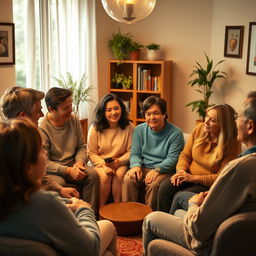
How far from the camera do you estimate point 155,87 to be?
5.66 meters

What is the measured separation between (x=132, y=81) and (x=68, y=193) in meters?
3.16

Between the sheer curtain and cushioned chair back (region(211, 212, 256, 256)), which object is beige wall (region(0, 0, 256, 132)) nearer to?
the sheer curtain

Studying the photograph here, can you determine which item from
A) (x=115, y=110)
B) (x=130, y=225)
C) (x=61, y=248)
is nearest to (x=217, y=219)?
(x=61, y=248)

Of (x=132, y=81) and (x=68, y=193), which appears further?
(x=132, y=81)

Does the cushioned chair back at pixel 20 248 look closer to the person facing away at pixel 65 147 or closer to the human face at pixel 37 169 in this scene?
the human face at pixel 37 169

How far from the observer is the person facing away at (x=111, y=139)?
3.64 meters

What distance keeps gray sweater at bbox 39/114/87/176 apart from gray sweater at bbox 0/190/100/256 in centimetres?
188

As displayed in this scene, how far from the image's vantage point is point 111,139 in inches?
147

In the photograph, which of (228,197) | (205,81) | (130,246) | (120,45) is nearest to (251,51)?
(205,81)

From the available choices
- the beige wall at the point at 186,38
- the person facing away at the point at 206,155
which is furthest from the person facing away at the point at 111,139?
the beige wall at the point at 186,38

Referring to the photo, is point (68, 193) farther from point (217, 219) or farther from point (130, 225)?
point (217, 219)

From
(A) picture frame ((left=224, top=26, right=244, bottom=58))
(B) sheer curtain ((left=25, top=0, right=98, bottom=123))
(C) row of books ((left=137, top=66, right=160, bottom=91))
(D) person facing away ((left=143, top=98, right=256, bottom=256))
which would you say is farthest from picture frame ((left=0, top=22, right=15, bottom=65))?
(D) person facing away ((left=143, top=98, right=256, bottom=256))

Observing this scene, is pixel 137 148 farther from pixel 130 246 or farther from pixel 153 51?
pixel 153 51

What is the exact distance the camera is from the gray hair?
283 cm
